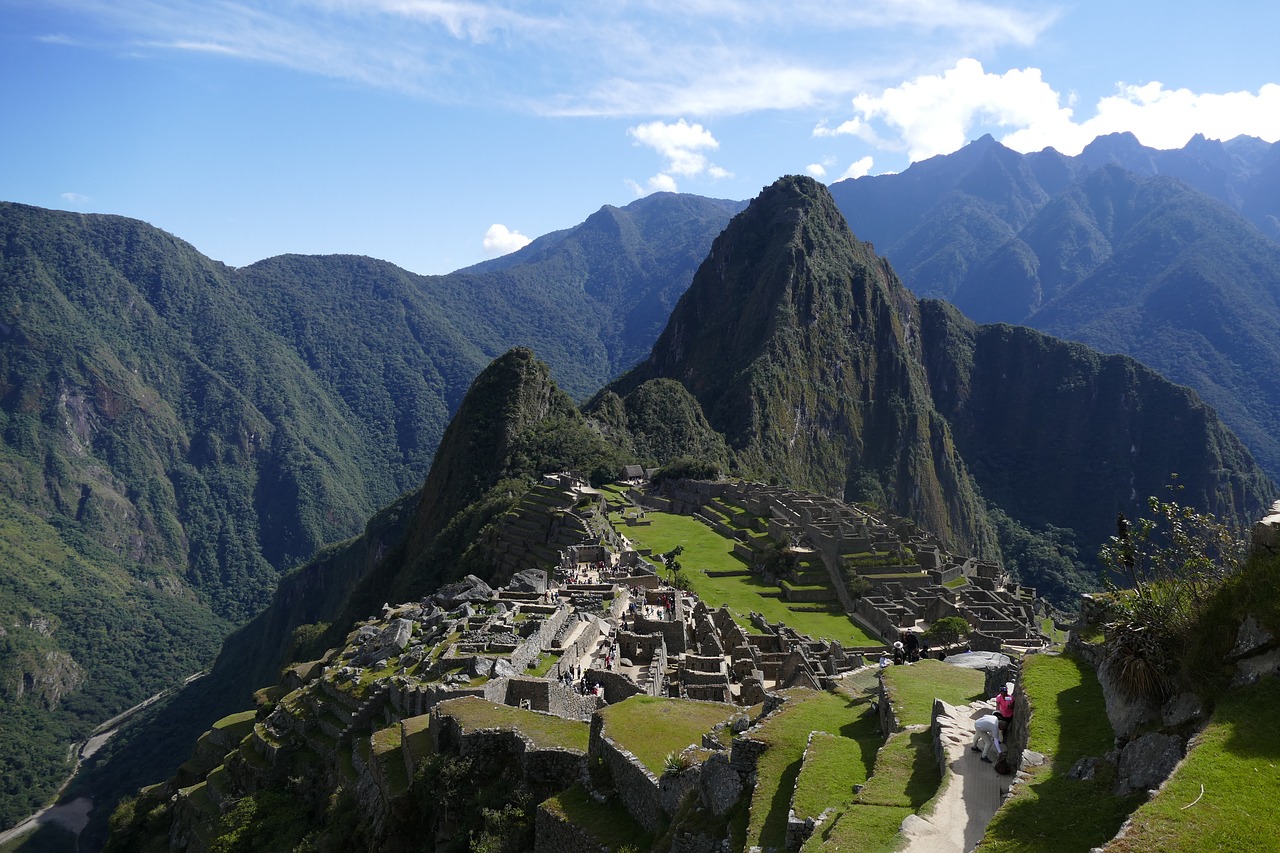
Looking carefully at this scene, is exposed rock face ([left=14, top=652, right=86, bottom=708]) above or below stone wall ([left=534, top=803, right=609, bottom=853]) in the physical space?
below

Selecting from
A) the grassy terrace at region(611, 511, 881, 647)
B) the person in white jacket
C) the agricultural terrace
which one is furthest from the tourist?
the grassy terrace at region(611, 511, 881, 647)

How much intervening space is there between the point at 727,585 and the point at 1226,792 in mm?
53215

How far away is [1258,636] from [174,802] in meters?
39.8

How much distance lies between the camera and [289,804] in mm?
26062

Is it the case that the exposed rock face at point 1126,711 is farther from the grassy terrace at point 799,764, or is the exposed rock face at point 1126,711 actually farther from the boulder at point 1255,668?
the grassy terrace at point 799,764

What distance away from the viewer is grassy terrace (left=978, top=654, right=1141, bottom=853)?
8.45m

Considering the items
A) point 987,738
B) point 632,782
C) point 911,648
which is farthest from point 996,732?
point 911,648

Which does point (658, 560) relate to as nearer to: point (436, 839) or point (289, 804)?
point (289, 804)

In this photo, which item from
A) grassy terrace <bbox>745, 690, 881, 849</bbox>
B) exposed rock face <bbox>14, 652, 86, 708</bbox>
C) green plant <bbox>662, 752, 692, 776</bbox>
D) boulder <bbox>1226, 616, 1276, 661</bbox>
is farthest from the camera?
A: exposed rock face <bbox>14, 652, 86, 708</bbox>

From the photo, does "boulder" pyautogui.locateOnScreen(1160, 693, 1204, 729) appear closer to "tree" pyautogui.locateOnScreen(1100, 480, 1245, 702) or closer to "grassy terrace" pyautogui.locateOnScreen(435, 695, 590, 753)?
"tree" pyautogui.locateOnScreen(1100, 480, 1245, 702)

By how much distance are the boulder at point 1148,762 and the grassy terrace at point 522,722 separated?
35.6 ft

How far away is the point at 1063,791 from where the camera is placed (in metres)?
9.48

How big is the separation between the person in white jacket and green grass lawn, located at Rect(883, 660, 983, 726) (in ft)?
7.43

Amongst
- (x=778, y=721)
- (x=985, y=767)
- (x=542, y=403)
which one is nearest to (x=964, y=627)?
(x=778, y=721)
